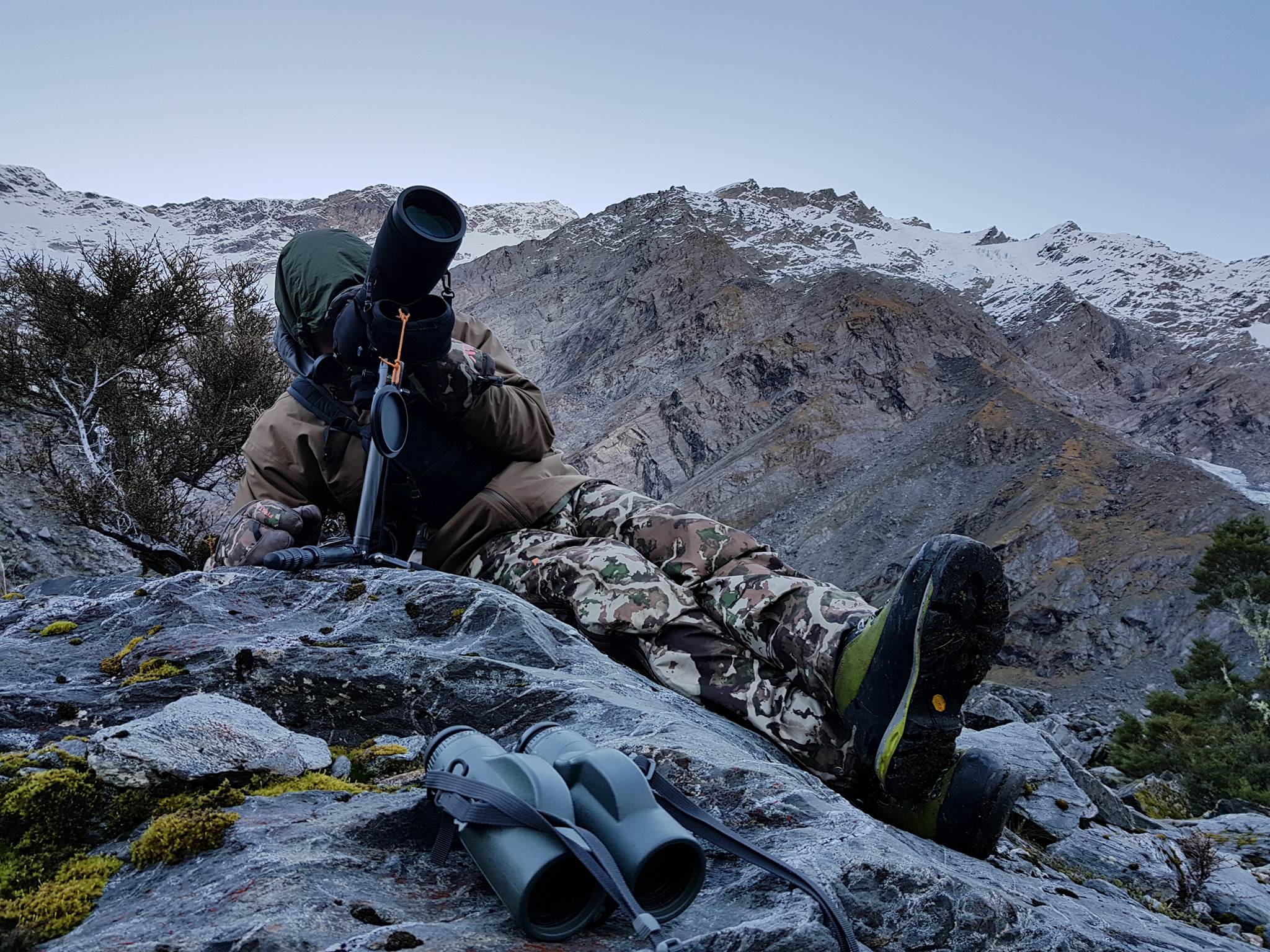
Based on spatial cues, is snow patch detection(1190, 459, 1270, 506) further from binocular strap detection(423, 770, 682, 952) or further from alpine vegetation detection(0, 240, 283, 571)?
binocular strap detection(423, 770, 682, 952)

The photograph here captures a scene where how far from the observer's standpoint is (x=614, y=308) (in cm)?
7475

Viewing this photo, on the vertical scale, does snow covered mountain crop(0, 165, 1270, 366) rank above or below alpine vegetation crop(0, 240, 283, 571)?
above

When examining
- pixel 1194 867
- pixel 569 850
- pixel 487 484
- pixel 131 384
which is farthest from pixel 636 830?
pixel 131 384

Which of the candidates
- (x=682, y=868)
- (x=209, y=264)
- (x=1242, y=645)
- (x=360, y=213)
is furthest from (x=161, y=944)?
(x=360, y=213)

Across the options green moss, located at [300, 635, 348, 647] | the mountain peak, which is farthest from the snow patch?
the mountain peak

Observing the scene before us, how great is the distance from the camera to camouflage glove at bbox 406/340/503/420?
4105 millimetres

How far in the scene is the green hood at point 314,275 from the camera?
4.08 meters

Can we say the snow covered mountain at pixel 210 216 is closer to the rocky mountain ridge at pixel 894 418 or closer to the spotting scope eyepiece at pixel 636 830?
the rocky mountain ridge at pixel 894 418

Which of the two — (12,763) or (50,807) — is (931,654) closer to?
(50,807)

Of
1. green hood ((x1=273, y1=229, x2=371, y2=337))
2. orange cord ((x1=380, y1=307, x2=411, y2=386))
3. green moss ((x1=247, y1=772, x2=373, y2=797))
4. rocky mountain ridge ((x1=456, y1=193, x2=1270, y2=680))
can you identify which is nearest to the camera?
green moss ((x1=247, y1=772, x2=373, y2=797))

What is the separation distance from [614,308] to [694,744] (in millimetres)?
74087

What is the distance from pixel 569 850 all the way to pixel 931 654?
151 cm

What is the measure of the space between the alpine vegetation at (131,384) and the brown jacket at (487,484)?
30.0 feet

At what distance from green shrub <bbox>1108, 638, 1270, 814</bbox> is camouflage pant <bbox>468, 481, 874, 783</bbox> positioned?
12.0 m
